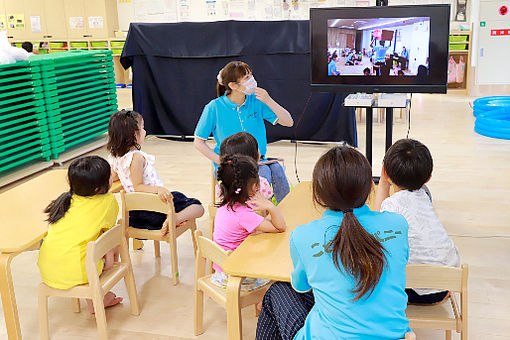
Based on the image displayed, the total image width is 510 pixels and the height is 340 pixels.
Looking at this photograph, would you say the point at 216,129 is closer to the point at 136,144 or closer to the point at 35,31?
the point at 136,144

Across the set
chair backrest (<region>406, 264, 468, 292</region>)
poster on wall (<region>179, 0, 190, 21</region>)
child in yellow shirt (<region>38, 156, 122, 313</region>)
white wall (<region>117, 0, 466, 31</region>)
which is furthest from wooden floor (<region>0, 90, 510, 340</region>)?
poster on wall (<region>179, 0, 190, 21</region>)

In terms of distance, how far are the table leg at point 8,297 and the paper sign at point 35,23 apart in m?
9.87

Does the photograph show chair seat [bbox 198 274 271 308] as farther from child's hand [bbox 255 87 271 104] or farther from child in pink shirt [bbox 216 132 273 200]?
child's hand [bbox 255 87 271 104]

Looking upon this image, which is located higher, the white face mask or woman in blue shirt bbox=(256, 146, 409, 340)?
the white face mask

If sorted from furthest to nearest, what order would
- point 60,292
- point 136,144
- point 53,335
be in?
point 136,144 < point 53,335 < point 60,292

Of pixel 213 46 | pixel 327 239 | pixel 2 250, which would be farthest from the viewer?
pixel 213 46

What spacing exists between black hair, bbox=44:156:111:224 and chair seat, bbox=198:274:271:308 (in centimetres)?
61

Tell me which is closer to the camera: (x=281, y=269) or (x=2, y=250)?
(x=281, y=269)

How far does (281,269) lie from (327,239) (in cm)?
39

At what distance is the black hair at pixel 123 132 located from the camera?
2.91m

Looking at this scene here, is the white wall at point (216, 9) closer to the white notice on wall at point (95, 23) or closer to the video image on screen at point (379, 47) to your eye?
the white notice on wall at point (95, 23)

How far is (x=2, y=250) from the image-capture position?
2158mm

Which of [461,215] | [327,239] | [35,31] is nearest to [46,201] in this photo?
[327,239]

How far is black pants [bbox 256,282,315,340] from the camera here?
5.82ft
